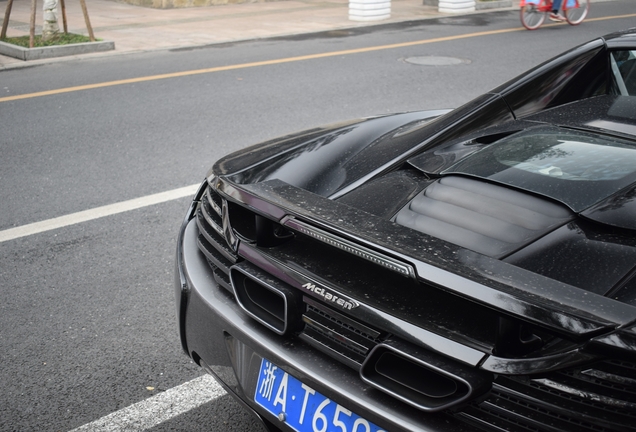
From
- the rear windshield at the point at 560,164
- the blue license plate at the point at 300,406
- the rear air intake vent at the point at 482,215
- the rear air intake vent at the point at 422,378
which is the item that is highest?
the rear windshield at the point at 560,164

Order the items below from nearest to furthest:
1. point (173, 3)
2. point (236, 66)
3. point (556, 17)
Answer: point (236, 66)
point (556, 17)
point (173, 3)

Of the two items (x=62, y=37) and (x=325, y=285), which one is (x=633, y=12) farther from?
(x=325, y=285)

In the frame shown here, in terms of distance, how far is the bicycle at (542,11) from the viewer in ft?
42.2

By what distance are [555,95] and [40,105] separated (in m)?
5.95

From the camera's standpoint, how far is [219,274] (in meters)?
2.13

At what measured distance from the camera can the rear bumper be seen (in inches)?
61.1

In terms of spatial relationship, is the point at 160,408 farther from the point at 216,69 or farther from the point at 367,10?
the point at 367,10

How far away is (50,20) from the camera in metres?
10.4

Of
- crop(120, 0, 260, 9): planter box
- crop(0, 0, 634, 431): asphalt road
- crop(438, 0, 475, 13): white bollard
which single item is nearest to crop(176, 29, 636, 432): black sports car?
crop(0, 0, 634, 431): asphalt road

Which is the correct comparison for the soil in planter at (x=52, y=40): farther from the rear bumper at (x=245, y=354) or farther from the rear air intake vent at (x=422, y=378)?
the rear air intake vent at (x=422, y=378)

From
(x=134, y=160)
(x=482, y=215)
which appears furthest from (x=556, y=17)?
(x=482, y=215)

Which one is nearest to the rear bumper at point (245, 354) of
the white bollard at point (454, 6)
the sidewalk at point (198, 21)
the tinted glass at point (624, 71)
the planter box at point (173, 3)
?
the tinted glass at point (624, 71)

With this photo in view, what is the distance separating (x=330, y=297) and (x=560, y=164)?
90 cm

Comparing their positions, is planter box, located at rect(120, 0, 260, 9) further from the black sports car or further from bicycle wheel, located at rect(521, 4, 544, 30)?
the black sports car
